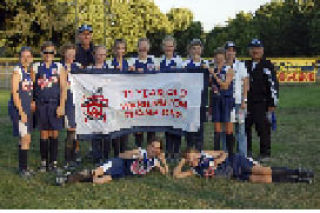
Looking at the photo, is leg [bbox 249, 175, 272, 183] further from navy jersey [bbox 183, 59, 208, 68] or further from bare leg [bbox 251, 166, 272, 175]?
navy jersey [bbox 183, 59, 208, 68]

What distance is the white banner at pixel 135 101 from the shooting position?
930 centimetres

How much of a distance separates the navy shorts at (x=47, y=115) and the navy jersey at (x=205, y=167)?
2.32m

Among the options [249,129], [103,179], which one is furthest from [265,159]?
[103,179]

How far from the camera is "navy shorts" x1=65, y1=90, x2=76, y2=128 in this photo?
9164mm

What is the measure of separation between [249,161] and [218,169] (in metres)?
0.47

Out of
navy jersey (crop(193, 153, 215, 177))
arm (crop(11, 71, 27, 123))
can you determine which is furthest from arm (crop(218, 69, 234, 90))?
arm (crop(11, 71, 27, 123))

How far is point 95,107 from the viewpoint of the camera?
9.30m

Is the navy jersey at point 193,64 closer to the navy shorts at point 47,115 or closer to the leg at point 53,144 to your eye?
the navy shorts at point 47,115

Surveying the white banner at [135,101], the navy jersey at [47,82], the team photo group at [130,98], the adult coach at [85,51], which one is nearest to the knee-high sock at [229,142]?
the team photo group at [130,98]

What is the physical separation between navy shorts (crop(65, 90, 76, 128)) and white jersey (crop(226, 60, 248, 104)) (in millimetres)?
2682

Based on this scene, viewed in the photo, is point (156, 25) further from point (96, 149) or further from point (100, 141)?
point (96, 149)

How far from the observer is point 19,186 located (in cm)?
770

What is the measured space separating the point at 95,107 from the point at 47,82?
1024mm

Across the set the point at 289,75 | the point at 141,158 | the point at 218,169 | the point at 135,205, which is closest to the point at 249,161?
the point at 218,169
